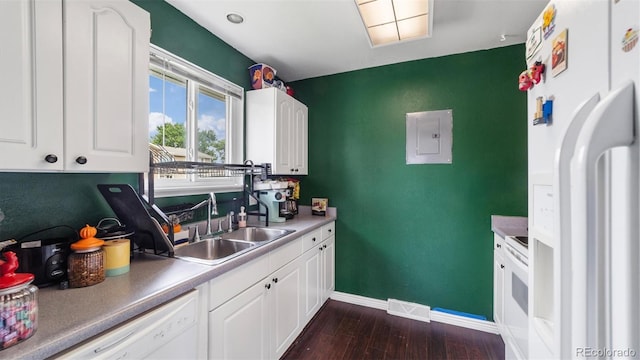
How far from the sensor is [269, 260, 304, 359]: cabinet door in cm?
168

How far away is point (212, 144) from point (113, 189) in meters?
0.94

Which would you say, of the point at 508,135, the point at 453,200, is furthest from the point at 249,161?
the point at 508,135

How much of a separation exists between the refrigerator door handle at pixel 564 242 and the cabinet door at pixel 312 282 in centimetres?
176

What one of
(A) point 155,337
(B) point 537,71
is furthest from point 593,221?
(A) point 155,337

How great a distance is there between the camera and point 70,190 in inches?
47.4

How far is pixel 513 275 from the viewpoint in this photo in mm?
1609

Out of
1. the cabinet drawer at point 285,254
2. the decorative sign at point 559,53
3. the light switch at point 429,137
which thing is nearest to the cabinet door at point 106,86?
the cabinet drawer at point 285,254

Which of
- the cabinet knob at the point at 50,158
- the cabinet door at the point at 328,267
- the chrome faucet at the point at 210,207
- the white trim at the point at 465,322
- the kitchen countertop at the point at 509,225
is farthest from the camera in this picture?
the cabinet door at the point at 328,267

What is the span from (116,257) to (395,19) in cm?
Answer: 197

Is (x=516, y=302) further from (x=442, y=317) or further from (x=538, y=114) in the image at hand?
(x=538, y=114)

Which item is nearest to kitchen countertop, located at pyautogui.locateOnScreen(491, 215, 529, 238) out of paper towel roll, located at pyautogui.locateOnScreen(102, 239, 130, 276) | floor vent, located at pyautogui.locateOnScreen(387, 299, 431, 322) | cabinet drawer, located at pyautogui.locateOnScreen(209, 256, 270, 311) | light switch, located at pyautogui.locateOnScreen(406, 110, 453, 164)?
light switch, located at pyautogui.locateOnScreen(406, 110, 453, 164)

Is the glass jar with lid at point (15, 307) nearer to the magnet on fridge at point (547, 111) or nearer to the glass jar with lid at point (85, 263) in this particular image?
the glass jar with lid at point (85, 263)

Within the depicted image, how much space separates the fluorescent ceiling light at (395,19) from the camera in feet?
4.82

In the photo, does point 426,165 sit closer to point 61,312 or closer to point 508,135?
point 508,135
